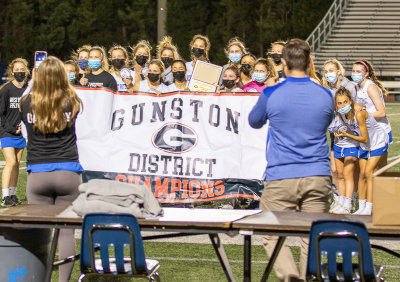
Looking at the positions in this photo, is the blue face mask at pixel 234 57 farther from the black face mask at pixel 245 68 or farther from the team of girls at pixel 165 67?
the black face mask at pixel 245 68

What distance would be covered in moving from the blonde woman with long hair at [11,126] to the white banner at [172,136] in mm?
836

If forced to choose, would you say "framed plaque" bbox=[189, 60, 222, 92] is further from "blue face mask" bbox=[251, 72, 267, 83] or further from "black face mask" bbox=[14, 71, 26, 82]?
"black face mask" bbox=[14, 71, 26, 82]

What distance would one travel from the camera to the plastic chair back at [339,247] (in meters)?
4.89

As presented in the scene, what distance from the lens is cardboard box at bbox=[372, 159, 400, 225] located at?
5023mm

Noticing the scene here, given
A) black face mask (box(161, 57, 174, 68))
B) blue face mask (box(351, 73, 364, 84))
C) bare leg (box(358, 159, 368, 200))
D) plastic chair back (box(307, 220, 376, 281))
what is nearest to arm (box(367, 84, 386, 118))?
blue face mask (box(351, 73, 364, 84))

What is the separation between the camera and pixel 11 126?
10359mm

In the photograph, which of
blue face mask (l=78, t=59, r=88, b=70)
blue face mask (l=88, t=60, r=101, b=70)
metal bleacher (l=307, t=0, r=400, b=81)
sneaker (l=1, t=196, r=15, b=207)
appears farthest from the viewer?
metal bleacher (l=307, t=0, r=400, b=81)

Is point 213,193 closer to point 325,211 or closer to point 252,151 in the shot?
point 252,151

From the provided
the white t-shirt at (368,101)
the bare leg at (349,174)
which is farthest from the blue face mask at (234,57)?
the bare leg at (349,174)

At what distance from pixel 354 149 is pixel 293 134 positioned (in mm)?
4201

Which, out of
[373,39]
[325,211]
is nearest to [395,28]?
[373,39]

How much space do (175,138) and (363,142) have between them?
213 cm

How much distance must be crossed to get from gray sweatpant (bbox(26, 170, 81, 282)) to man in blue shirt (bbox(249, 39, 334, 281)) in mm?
1426

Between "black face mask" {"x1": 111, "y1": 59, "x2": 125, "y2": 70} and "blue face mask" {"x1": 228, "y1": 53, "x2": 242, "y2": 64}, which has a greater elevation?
"blue face mask" {"x1": 228, "y1": 53, "x2": 242, "y2": 64}
